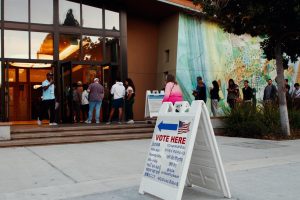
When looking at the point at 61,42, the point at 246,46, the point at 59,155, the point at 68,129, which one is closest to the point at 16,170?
the point at 59,155

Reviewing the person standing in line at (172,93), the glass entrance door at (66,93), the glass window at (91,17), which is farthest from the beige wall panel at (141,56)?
the person standing in line at (172,93)

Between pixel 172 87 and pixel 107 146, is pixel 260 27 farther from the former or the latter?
pixel 107 146

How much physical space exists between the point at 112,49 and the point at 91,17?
1595 mm

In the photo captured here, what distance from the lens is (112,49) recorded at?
17.5 meters

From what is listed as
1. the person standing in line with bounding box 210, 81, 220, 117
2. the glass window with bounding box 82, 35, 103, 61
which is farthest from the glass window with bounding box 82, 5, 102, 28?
the person standing in line with bounding box 210, 81, 220, 117

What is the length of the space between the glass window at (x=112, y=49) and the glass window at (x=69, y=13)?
1.49 metres

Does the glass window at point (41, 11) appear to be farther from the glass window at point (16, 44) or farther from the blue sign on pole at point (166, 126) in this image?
the blue sign on pole at point (166, 126)

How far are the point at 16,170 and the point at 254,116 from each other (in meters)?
8.42

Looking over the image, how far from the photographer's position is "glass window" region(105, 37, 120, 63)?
56.9 ft

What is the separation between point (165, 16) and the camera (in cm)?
1923

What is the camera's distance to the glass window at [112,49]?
56.9 ft

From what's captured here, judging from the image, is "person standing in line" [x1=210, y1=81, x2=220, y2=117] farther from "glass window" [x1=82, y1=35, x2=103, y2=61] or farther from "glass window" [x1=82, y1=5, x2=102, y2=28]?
"glass window" [x1=82, y1=5, x2=102, y2=28]

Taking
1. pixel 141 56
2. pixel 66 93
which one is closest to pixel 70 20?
pixel 66 93

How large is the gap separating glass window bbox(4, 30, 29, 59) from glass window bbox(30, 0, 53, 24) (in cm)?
76
